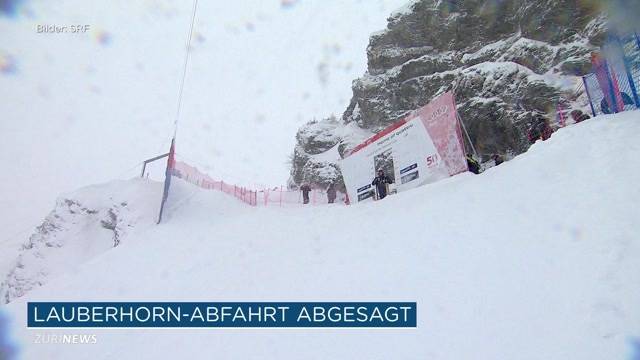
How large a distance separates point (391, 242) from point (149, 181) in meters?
18.1

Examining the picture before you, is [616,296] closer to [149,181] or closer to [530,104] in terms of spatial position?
[149,181]

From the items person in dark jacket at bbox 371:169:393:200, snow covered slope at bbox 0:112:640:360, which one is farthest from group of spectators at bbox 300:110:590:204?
snow covered slope at bbox 0:112:640:360

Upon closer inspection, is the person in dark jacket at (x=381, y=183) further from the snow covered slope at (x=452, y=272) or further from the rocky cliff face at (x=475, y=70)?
the rocky cliff face at (x=475, y=70)

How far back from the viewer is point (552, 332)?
4734 millimetres

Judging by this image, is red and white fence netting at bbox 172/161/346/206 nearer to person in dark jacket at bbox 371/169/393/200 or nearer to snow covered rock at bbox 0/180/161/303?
snow covered rock at bbox 0/180/161/303

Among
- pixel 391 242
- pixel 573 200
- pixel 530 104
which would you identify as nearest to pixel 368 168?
pixel 391 242

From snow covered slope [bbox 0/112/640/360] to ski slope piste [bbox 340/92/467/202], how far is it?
7.49 feet

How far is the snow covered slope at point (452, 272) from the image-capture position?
497cm

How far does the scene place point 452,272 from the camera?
6602 millimetres

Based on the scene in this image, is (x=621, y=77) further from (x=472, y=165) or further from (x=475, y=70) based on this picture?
(x=475, y=70)

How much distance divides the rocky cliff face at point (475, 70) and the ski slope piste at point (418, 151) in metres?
14.3

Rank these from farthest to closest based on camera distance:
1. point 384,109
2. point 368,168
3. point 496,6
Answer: point 384,109 < point 496,6 < point 368,168

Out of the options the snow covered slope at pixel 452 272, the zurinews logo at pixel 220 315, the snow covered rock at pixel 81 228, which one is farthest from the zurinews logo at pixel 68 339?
the snow covered rock at pixel 81 228

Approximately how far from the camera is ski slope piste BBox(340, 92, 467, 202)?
14398mm
